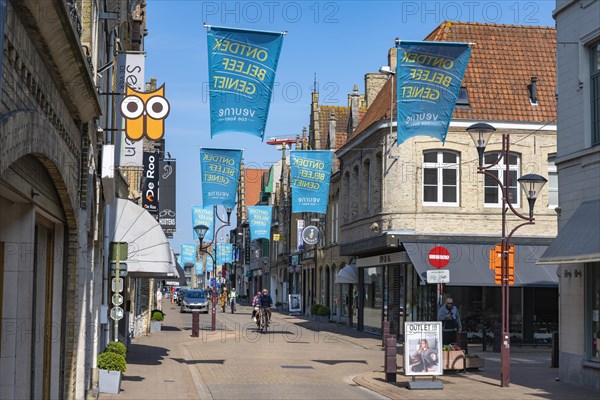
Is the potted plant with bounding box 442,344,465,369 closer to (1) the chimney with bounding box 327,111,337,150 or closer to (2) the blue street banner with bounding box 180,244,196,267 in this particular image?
(1) the chimney with bounding box 327,111,337,150

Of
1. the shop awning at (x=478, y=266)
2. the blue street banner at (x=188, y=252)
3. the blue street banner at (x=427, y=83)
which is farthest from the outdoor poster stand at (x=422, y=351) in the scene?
the blue street banner at (x=188, y=252)

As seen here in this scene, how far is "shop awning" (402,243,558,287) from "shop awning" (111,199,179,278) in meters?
11.8

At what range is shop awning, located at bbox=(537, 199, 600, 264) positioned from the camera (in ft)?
55.7

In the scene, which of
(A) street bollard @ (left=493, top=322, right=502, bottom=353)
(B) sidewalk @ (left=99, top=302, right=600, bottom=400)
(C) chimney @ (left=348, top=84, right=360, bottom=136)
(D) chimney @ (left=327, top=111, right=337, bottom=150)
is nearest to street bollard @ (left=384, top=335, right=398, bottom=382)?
(B) sidewalk @ (left=99, top=302, right=600, bottom=400)

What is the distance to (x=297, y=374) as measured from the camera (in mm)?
21203

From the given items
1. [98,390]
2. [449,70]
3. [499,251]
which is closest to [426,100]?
[449,70]

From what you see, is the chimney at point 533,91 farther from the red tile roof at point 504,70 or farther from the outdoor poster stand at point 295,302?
the outdoor poster stand at point 295,302

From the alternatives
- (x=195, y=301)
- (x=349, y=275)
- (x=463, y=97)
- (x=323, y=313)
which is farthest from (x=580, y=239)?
(x=195, y=301)

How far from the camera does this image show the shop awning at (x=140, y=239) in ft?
66.9

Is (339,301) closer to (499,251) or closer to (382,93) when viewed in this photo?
(382,93)

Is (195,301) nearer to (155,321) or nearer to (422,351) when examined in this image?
(155,321)

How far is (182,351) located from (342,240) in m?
15.5

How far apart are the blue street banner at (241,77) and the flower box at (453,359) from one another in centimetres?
676

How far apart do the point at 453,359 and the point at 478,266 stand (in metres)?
10.8
